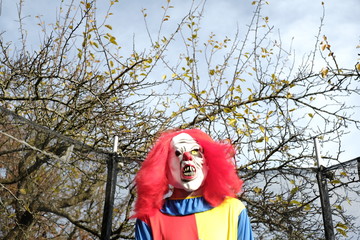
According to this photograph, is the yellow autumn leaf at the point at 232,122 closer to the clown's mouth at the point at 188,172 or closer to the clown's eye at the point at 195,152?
the clown's eye at the point at 195,152

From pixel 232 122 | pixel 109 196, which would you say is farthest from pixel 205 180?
pixel 232 122

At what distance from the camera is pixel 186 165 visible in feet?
7.04

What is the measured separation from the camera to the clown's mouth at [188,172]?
2.12m

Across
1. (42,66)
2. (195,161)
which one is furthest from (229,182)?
(42,66)

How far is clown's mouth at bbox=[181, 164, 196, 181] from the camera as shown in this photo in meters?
2.12

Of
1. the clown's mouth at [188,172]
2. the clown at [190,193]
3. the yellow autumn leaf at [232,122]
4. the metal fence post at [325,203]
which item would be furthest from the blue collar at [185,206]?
the yellow autumn leaf at [232,122]

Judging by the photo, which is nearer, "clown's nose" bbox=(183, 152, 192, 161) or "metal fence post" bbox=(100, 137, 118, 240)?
"clown's nose" bbox=(183, 152, 192, 161)

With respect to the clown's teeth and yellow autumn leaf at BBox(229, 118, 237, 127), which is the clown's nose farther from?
yellow autumn leaf at BBox(229, 118, 237, 127)

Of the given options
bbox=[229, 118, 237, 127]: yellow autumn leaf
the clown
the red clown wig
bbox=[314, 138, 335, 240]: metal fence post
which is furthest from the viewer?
bbox=[229, 118, 237, 127]: yellow autumn leaf

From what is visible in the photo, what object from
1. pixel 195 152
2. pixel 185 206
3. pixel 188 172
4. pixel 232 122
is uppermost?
pixel 232 122

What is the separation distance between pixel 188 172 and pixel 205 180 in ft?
0.48

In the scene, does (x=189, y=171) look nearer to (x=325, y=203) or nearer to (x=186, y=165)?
(x=186, y=165)

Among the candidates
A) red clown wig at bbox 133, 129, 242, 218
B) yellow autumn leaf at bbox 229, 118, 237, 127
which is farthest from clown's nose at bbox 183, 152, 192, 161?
yellow autumn leaf at bbox 229, 118, 237, 127

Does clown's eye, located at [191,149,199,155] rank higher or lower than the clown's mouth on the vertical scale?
higher
